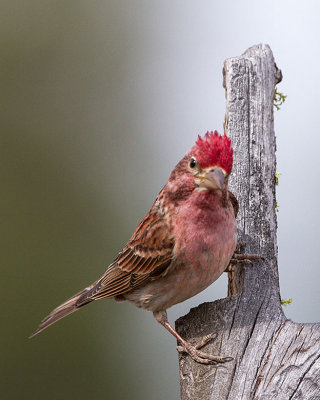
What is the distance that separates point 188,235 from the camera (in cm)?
410

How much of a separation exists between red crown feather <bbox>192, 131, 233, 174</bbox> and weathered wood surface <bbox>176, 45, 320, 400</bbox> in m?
0.75

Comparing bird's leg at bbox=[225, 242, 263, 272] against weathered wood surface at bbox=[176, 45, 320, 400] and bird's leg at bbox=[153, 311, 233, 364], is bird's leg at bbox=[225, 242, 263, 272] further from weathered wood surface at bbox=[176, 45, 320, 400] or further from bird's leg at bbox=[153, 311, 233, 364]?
bird's leg at bbox=[153, 311, 233, 364]

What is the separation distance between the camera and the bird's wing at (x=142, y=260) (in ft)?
13.8

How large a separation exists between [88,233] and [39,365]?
139cm

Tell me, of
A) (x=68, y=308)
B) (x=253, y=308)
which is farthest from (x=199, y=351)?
(x=68, y=308)

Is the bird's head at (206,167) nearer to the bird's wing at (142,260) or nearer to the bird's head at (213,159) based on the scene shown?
the bird's head at (213,159)

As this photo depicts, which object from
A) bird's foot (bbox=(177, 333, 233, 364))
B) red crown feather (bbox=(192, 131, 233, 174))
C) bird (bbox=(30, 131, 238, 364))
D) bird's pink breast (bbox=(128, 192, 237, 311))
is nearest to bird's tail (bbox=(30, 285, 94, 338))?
bird (bbox=(30, 131, 238, 364))

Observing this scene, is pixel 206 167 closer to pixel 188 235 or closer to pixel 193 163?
pixel 193 163

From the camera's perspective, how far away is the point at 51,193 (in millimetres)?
6973

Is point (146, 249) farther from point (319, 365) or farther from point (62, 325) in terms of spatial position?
point (62, 325)

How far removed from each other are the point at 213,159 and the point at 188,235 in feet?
1.74

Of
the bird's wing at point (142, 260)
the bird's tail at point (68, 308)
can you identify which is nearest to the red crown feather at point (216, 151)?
the bird's wing at point (142, 260)

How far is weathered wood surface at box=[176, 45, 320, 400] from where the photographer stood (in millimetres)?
3301

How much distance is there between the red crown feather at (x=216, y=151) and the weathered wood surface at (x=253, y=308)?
0.75 metres
